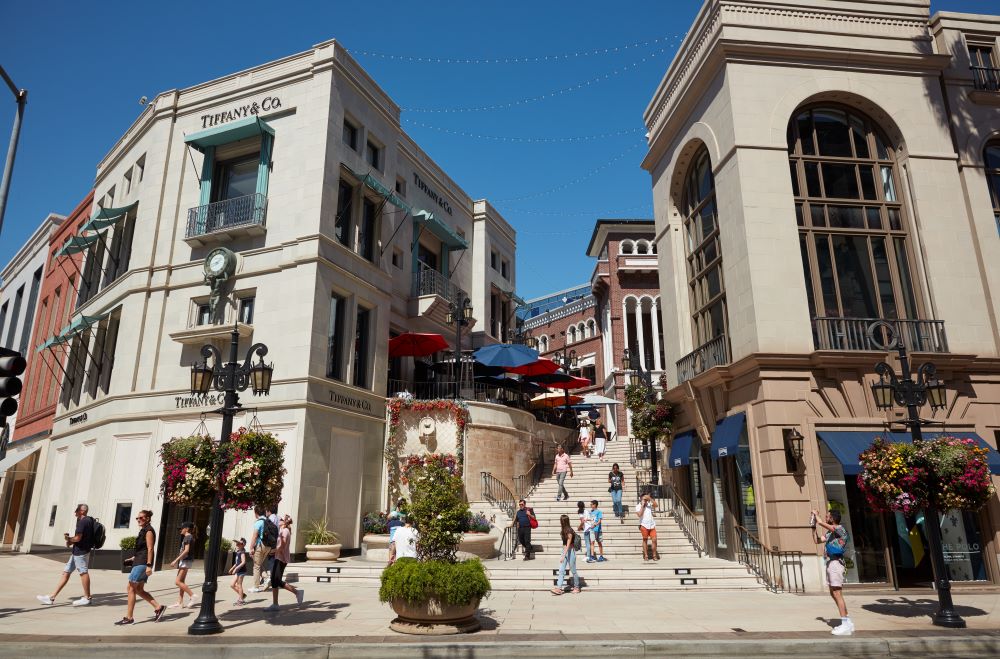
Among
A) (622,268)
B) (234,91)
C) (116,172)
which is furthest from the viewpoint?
(622,268)

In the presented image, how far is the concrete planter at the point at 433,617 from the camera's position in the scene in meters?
9.79

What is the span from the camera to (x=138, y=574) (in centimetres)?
1104

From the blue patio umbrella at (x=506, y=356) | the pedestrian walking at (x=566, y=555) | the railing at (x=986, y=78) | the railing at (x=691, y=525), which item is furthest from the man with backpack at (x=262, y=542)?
the railing at (x=986, y=78)

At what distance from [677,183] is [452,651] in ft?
58.0

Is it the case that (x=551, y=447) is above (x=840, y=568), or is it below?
above

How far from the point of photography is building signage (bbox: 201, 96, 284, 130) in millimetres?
24250

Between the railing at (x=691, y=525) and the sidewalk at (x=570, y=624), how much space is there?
4.32 metres

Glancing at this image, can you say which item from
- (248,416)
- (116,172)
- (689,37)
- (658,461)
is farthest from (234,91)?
(658,461)

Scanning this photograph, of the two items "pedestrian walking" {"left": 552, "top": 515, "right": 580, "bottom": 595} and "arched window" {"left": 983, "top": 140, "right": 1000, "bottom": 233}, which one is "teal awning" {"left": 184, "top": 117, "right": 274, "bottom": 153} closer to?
"pedestrian walking" {"left": 552, "top": 515, "right": 580, "bottom": 595}

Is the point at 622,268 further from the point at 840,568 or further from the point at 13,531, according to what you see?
the point at 13,531

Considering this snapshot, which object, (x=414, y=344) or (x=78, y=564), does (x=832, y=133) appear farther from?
(x=78, y=564)

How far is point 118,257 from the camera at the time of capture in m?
27.7

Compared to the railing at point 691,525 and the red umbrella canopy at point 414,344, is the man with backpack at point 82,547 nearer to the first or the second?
the red umbrella canopy at point 414,344

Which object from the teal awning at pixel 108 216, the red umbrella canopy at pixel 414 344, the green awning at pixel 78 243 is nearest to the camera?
the teal awning at pixel 108 216
